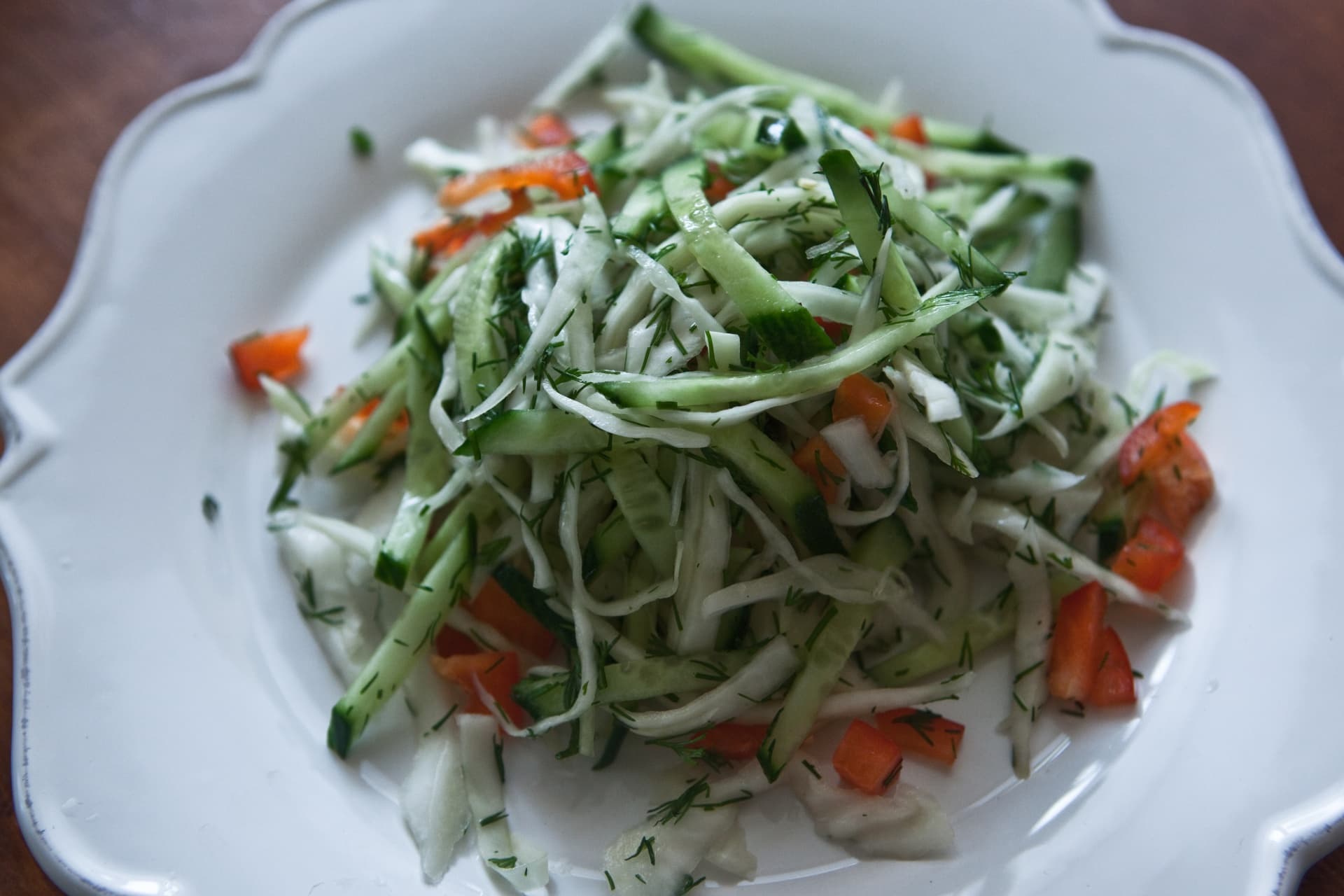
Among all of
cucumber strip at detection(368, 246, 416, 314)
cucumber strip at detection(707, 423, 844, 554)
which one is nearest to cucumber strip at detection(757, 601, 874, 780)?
cucumber strip at detection(707, 423, 844, 554)

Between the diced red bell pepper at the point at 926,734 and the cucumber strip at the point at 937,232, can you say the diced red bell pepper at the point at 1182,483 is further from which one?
the diced red bell pepper at the point at 926,734

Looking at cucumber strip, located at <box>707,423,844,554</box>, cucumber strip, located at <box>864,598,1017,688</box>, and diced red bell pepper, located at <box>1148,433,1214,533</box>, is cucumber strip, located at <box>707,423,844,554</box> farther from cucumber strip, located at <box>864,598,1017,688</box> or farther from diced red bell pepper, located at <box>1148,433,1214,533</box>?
diced red bell pepper, located at <box>1148,433,1214,533</box>

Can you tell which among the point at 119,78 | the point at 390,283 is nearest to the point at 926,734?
the point at 390,283

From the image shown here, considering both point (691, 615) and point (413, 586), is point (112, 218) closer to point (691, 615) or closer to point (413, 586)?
point (413, 586)

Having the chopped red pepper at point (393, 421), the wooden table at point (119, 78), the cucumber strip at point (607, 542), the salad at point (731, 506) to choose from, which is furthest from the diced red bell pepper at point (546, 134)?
the cucumber strip at point (607, 542)

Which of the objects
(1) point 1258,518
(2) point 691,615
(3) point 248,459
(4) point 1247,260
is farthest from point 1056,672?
(3) point 248,459
